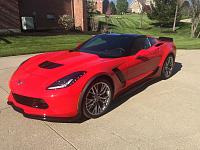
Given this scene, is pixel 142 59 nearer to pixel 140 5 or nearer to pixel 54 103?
pixel 54 103

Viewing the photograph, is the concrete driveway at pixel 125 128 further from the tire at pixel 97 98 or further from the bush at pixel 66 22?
the bush at pixel 66 22

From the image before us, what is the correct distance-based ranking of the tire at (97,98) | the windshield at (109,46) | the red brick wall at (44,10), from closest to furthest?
the tire at (97,98) < the windshield at (109,46) < the red brick wall at (44,10)

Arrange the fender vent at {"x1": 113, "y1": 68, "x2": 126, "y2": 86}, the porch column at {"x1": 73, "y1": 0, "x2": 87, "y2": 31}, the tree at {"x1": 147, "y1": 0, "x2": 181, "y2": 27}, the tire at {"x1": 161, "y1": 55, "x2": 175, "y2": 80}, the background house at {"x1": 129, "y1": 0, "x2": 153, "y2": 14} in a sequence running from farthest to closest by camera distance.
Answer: the background house at {"x1": 129, "y1": 0, "x2": 153, "y2": 14}, the tree at {"x1": 147, "y1": 0, "x2": 181, "y2": 27}, the porch column at {"x1": 73, "y1": 0, "x2": 87, "y2": 31}, the tire at {"x1": 161, "y1": 55, "x2": 175, "y2": 80}, the fender vent at {"x1": 113, "y1": 68, "x2": 126, "y2": 86}

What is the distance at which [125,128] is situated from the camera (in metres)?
4.33

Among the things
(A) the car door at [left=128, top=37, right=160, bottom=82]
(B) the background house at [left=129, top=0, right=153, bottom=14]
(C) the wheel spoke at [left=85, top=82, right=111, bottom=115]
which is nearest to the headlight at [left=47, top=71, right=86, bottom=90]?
(C) the wheel spoke at [left=85, top=82, right=111, bottom=115]

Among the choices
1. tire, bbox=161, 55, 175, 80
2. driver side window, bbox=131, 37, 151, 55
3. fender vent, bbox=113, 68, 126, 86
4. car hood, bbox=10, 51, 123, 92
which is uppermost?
driver side window, bbox=131, 37, 151, 55

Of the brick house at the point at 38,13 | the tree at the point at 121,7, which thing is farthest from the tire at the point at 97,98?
the tree at the point at 121,7

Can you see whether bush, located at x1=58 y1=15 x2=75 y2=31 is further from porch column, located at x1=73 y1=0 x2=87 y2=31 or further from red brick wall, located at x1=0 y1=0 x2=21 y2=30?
red brick wall, located at x1=0 y1=0 x2=21 y2=30

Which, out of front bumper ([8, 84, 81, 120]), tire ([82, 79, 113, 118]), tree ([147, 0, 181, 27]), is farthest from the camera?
tree ([147, 0, 181, 27])

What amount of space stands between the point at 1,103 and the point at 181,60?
23.0 feet

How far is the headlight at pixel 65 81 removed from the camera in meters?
4.22

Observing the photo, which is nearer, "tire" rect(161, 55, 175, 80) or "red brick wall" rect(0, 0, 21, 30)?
"tire" rect(161, 55, 175, 80)

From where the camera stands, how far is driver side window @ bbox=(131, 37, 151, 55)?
5.78 metres

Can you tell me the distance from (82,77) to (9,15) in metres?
18.3
